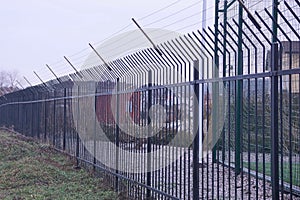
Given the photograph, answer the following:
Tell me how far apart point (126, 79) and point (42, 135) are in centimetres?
939

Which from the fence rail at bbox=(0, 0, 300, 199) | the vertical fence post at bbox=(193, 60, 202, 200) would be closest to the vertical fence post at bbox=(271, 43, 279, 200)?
the fence rail at bbox=(0, 0, 300, 199)

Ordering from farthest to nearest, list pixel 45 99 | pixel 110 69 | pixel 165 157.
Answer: pixel 45 99, pixel 110 69, pixel 165 157

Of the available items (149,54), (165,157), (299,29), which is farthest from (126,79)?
(299,29)

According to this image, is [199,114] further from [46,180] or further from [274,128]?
[46,180]

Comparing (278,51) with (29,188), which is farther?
(29,188)

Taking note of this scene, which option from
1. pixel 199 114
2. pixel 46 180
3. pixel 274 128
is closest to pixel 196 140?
pixel 199 114

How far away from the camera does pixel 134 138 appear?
7.21m

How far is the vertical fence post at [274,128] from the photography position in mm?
3714

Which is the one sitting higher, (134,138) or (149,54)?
(149,54)

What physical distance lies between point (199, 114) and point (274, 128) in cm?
181

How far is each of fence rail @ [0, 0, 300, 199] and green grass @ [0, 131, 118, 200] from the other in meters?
Answer: 0.32

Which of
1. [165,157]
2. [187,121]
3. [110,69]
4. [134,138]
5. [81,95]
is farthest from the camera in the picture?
[81,95]

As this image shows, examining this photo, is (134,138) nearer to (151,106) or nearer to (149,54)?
(151,106)

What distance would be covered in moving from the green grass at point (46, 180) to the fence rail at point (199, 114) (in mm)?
322
